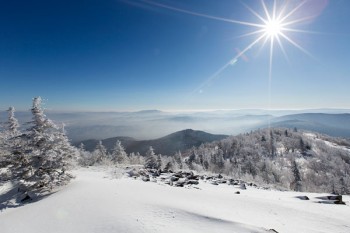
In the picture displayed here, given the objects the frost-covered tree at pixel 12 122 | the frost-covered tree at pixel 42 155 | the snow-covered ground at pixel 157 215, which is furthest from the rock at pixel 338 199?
the frost-covered tree at pixel 12 122

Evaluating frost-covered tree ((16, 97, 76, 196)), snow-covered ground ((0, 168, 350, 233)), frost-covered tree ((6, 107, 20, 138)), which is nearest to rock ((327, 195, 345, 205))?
snow-covered ground ((0, 168, 350, 233))

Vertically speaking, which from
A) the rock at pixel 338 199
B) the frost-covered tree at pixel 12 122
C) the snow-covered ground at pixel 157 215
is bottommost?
the rock at pixel 338 199

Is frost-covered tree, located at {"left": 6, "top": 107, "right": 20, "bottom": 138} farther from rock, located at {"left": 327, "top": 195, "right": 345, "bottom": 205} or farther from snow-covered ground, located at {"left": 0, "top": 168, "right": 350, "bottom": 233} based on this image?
rock, located at {"left": 327, "top": 195, "right": 345, "bottom": 205}

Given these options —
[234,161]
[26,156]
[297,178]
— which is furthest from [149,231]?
[234,161]

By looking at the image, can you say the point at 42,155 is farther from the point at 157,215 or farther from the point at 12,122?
the point at 12,122

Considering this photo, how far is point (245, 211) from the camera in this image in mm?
15727

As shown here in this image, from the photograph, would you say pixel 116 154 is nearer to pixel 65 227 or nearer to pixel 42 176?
pixel 42 176

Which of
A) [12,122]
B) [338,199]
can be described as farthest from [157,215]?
[12,122]

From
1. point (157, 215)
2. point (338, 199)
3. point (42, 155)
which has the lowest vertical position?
point (338, 199)

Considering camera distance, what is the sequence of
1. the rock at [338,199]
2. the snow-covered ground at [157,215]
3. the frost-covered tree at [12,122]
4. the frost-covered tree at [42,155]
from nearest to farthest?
the snow-covered ground at [157,215] → the frost-covered tree at [42,155] → the rock at [338,199] → the frost-covered tree at [12,122]

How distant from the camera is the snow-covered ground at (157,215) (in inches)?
461

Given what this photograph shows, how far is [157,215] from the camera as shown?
1312 centimetres

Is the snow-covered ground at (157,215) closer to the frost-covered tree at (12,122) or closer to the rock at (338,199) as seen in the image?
the rock at (338,199)

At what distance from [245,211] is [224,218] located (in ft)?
12.0
